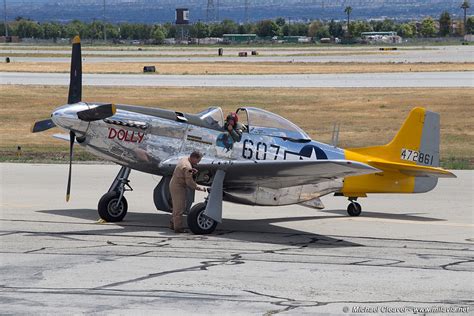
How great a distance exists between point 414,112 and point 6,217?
7168mm

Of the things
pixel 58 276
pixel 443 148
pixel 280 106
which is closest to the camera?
pixel 58 276

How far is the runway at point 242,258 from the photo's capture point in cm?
1071

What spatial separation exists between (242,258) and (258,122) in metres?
3.61

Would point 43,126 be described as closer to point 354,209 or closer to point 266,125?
point 266,125

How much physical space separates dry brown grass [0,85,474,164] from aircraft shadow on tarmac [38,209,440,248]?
1018 centimetres

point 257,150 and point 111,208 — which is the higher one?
point 257,150

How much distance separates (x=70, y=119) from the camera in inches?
610

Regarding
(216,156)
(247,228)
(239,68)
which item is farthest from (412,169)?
(239,68)

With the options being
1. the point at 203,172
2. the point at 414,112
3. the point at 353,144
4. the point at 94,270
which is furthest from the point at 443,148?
the point at 94,270

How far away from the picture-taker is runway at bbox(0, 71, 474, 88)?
165ft

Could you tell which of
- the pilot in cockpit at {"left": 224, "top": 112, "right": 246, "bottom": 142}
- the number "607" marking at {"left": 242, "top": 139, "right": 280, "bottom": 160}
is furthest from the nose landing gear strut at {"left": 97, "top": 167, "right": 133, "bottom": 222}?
the number "607" marking at {"left": 242, "top": 139, "right": 280, "bottom": 160}

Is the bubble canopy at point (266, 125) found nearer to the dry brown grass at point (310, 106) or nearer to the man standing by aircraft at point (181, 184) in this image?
the man standing by aircraft at point (181, 184)

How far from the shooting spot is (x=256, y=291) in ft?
36.9

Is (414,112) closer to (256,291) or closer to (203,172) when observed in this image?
(203,172)
